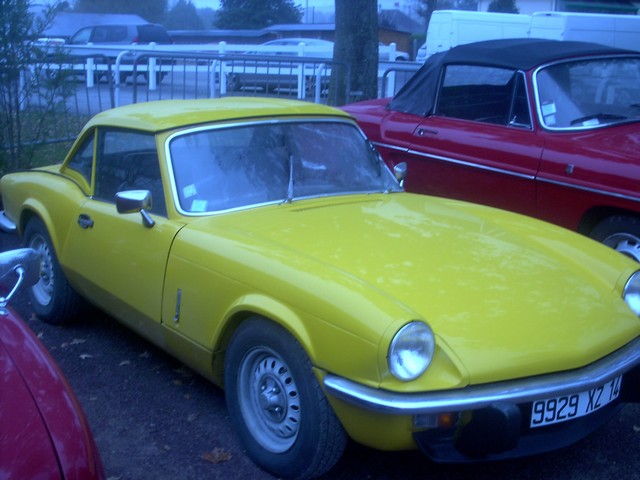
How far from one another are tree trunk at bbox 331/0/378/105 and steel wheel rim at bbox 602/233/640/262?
5.59m

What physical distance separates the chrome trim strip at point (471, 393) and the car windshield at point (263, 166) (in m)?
1.44

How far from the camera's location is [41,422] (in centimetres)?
205

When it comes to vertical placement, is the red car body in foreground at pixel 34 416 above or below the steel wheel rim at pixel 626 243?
above

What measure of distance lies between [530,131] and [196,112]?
253 cm

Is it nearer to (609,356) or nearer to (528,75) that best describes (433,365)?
(609,356)

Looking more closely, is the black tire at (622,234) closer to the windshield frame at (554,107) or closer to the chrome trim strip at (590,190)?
the chrome trim strip at (590,190)

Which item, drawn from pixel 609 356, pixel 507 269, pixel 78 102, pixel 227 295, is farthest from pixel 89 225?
pixel 78 102

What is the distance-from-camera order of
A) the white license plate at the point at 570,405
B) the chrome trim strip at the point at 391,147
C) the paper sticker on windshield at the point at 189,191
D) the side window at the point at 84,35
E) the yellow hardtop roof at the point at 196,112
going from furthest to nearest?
1. the side window at the point at 84,35
2. the chrome trim strip at the point at 391,147
3. the yellow hardtop roof at the point at 196,112
4. the paper sticker on windshield at the point at 189,191
5. the white license plate at the point at 570,405

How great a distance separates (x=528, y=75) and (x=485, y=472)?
10.9ft

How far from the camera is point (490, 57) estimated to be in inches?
247

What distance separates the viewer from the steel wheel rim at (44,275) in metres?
5.16

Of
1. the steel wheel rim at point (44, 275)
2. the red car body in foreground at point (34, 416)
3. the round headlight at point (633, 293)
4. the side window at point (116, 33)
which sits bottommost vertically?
the steel wheel rim at point (44, 275)

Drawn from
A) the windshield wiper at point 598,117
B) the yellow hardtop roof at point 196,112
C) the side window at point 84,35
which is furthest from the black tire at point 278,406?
the side window at point 84,35

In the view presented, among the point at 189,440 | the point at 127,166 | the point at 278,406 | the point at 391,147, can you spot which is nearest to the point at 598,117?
the point at 391,147
